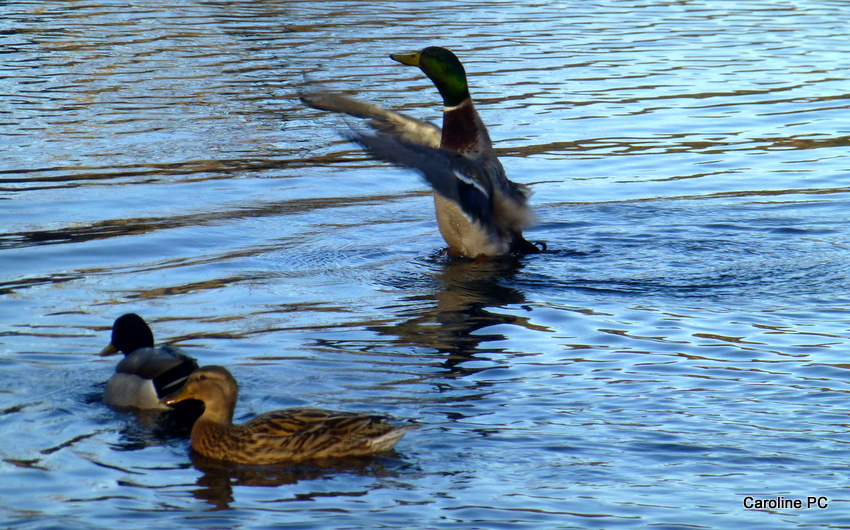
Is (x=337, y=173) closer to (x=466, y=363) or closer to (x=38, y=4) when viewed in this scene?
(x=466, y=363)

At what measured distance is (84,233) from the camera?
388 inches

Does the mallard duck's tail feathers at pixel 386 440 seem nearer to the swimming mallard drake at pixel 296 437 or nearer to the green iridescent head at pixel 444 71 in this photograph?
the swimming mallard drake at pixel 296 437

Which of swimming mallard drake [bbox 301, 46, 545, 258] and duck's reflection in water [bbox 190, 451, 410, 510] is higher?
swimming mallard drake [bbox 301, 46, 545, 258]

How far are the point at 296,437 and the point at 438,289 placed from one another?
3.28m

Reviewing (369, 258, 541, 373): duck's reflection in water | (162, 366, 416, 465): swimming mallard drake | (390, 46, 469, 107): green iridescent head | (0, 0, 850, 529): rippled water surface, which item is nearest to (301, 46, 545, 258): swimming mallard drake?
(390, 46, 469, 107): green iridescent head

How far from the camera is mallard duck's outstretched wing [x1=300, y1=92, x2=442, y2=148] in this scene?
370 inches

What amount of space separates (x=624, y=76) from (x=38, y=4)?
12.0 metres

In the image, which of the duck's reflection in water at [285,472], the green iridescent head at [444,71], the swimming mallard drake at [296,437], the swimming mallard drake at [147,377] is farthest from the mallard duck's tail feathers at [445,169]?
the duck's reflection in water at [285,472]

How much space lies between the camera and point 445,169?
8633 millimetres

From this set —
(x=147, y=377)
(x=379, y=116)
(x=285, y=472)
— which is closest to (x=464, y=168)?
(x=379, y=116)

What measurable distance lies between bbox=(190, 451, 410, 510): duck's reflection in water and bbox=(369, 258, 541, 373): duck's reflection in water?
4.58 feet

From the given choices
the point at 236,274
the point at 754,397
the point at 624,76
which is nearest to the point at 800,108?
the point at 624,76

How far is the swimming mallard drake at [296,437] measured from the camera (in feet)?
18.3

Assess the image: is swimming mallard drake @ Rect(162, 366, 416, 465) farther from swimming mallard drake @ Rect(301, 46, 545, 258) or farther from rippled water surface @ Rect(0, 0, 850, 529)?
swimming mallard drake @ Rect(301, 46, 545, 258)
